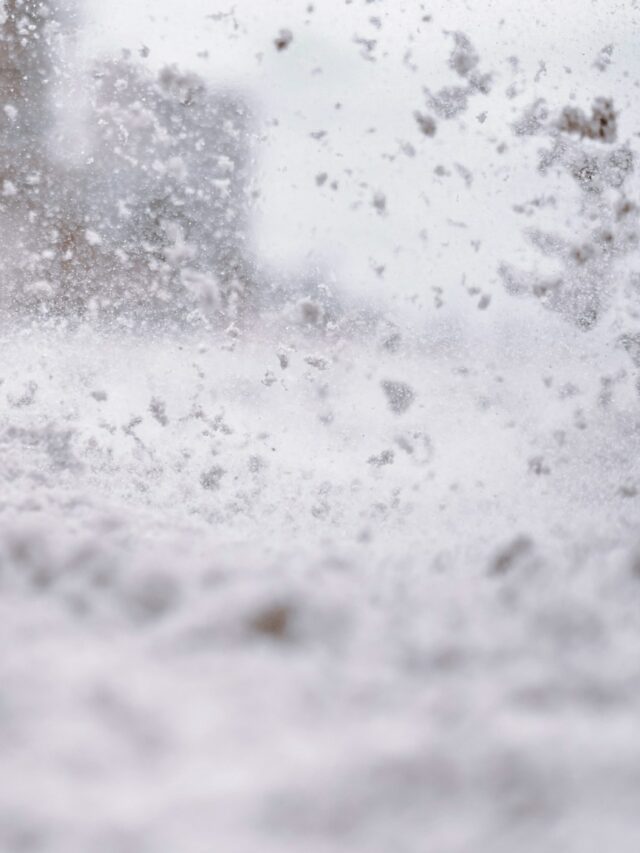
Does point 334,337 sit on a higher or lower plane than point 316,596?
higher

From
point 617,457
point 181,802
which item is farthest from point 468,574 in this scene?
point 181,802

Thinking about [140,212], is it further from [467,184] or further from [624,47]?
[624,47]

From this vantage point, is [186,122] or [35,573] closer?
[35,573]

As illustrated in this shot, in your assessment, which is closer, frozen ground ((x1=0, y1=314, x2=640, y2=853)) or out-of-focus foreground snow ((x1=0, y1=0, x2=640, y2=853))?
frozen ground ((x1=0, y1=314, x2=640, y2=853))

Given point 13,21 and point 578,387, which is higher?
point 13,21

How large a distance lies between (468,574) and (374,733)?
19cm

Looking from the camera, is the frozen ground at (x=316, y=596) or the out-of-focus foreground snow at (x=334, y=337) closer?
the frozen ground at (x=316, y=596)

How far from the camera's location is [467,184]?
85 cm

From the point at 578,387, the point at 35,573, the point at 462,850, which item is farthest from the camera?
the point at 578,387

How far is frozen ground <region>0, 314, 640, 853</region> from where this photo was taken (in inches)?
20.5

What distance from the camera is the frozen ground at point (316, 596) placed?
1.70 feet

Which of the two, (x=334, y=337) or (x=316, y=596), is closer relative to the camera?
(x=316, y=596)

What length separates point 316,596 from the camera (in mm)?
698

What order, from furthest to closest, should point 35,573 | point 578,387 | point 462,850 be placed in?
point 578,387 < point 35,573 < point 462,850
